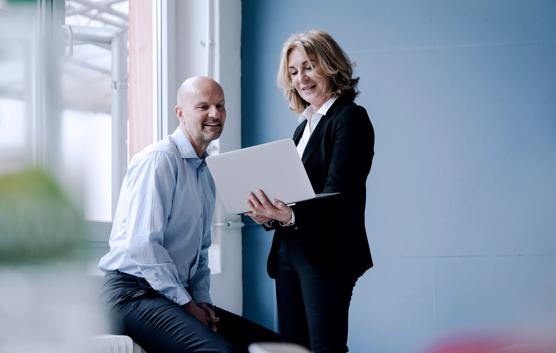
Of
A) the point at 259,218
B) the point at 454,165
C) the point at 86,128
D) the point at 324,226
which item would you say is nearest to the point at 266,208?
the point at 259,218

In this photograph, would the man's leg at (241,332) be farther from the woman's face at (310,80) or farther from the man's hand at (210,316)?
the woman's face at (310,80)

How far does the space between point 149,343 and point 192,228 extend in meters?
0.39

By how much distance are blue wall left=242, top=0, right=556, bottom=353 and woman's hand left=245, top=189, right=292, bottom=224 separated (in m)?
1.71

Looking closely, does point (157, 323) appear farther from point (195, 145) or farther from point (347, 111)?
point (347, 111)

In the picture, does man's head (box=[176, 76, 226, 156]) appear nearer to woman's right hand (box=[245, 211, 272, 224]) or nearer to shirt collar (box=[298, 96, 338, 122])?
shirt collar (box=[298, 96, 338, 122])

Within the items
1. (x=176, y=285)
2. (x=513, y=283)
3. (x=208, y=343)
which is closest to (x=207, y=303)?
(x=176, y=285)

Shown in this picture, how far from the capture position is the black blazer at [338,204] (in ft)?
6.95

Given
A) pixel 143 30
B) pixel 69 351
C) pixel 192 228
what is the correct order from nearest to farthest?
1. pixel 69 351
2. pixel 192 228
3. pixel 143 30

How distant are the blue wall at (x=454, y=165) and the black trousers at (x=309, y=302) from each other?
1.64m

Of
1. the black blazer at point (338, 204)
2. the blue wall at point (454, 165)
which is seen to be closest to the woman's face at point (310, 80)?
the black blazer at point (338, 204)

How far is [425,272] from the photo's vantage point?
3.75 m

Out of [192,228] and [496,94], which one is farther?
[496,94]

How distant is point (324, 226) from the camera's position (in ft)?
7.10

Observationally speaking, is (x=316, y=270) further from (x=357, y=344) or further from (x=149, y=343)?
(x=357, y=344)
